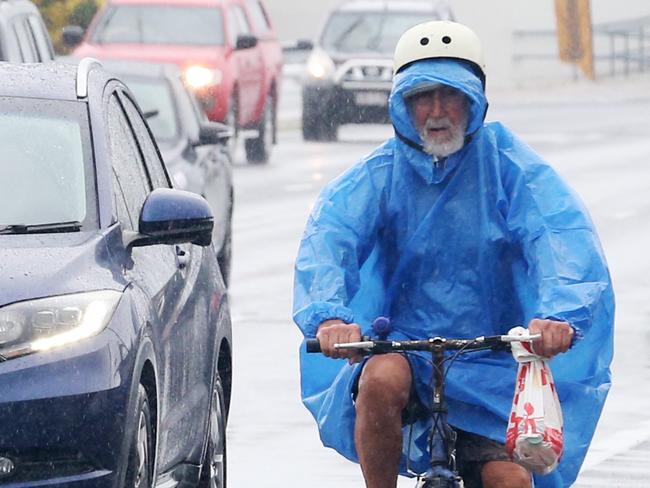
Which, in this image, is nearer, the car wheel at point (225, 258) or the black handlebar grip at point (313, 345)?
the black handlebar grip at point (313, 345)

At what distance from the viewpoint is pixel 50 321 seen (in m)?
5.89

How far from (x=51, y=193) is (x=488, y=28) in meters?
42.5

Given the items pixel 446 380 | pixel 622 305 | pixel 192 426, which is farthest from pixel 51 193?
pixel 622 305

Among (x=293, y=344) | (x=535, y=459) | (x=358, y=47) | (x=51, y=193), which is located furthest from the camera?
(x=358, y=47)

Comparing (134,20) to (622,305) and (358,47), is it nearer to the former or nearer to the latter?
(358,47)

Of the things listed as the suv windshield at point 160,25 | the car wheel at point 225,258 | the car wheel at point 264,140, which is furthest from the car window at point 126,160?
the car wheel at point 264,140

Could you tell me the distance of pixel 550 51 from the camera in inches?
1948

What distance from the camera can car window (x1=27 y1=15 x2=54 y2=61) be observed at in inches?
613

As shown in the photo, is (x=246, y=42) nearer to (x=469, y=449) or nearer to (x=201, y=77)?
(x=201, y=77)

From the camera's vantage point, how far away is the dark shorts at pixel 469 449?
5.70 metres

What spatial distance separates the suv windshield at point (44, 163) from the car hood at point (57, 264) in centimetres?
16

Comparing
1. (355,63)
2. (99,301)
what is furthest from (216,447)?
(355,63)

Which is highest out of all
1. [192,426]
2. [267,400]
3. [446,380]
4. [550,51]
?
[446,380]

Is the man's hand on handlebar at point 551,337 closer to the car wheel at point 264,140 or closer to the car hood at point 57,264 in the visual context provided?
the car hood at point 57,264
